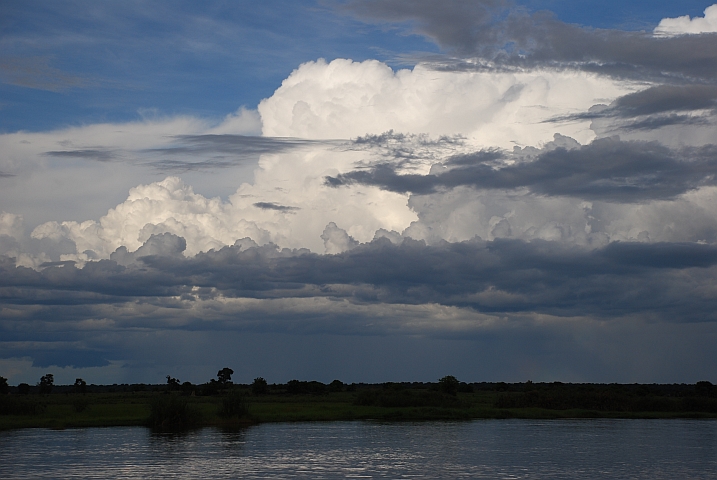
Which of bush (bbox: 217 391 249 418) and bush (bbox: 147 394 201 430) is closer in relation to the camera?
bush (bbox: 147 394 201 430)

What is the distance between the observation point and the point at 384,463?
4878cm

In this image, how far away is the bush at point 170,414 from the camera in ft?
235

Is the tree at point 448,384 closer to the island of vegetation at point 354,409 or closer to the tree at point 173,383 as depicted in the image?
the island of vegetation at point 354,409

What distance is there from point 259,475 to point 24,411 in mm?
45121

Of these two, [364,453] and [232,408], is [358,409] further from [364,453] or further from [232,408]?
[364,453]

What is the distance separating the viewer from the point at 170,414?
71812mm


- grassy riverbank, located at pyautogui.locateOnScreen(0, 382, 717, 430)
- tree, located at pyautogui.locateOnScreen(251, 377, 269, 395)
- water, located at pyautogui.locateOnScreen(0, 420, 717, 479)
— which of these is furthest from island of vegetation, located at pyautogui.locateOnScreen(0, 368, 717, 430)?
tree, located at pyautogui.locateOnScreen(251, 377, 269, 395)

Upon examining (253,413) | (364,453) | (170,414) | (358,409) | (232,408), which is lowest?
(364,453)

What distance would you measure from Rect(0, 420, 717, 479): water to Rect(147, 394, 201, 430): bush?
6.86 ft

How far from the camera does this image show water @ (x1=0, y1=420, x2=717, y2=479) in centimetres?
4516

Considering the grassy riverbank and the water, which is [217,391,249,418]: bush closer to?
the grassy riverbank

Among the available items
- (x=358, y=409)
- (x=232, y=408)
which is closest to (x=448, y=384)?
(x=358, y=409)

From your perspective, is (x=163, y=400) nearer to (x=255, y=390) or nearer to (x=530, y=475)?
(x=530, y=475)

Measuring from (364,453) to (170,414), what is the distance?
25053 millimetres
